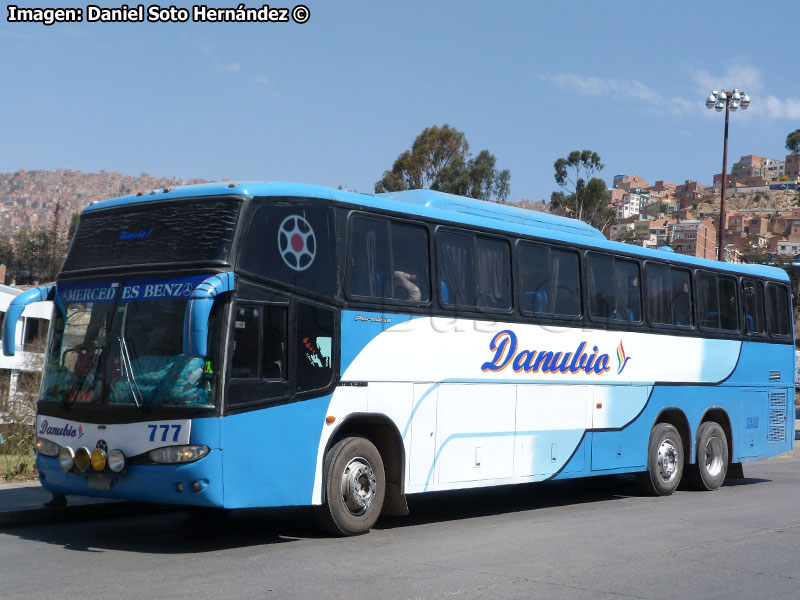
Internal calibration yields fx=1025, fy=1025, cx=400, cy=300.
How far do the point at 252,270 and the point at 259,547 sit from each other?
2.73m

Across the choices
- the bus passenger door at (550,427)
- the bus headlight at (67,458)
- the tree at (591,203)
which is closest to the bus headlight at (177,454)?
the bus headlight at (67,458)

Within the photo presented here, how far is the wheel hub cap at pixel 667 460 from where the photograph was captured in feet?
53.2

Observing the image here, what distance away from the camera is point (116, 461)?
964 centimetres

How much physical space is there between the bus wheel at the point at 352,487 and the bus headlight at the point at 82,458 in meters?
2.34

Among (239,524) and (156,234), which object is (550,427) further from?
(156,234)

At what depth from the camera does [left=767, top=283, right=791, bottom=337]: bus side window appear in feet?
62.5

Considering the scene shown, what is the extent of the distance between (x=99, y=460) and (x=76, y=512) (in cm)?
223

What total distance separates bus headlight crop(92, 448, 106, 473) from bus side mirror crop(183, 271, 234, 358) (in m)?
1.38

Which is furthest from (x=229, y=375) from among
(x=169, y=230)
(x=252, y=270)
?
(x=169, y=230)

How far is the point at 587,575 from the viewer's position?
8.83m

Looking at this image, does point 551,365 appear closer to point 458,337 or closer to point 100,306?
point 458,337

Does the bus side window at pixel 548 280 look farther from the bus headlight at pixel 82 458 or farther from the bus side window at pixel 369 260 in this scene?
the bus headlight at pixel 82 458

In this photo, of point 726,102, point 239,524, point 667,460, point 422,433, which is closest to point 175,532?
point 239,524

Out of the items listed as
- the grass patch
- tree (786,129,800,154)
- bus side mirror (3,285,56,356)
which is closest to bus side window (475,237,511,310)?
bus side mirror (3,285,56,356)
